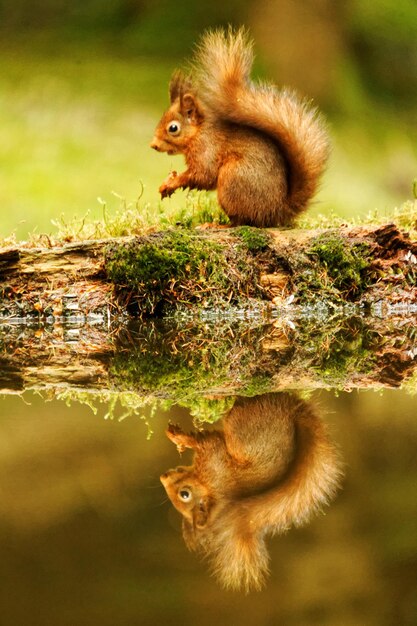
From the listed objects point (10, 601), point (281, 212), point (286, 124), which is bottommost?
point (10, 601)

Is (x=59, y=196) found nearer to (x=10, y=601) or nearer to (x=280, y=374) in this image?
(x=280, y=374)

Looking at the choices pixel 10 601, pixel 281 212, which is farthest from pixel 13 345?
pixel 10 601

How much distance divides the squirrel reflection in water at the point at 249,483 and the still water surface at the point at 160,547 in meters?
0.03

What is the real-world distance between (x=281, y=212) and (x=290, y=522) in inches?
177

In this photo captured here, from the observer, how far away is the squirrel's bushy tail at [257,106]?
5.53 m

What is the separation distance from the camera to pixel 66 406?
262cm

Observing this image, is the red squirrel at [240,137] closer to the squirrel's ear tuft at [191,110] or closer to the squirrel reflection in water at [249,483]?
the squirrel's ear tuft at [191,110]

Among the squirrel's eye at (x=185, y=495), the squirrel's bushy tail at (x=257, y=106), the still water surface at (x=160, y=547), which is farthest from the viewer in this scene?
the squirrel's bushy tail at (x=257, y=106)

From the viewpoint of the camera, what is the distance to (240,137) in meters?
5.71

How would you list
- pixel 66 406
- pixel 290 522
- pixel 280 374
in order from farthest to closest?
pixel 280 374, pixel 66 406, pixel 290 522

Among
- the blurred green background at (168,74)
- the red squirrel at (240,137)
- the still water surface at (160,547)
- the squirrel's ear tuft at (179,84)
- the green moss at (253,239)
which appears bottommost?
the still water surface at (160,547)

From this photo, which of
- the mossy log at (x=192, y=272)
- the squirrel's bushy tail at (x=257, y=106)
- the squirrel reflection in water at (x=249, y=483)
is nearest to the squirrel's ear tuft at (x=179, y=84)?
the squirrel's bushy tail at (x=257, y=106)

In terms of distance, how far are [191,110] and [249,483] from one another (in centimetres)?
437

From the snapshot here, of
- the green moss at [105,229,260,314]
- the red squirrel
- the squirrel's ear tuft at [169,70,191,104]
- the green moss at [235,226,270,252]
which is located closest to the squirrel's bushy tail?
the red squirrel
